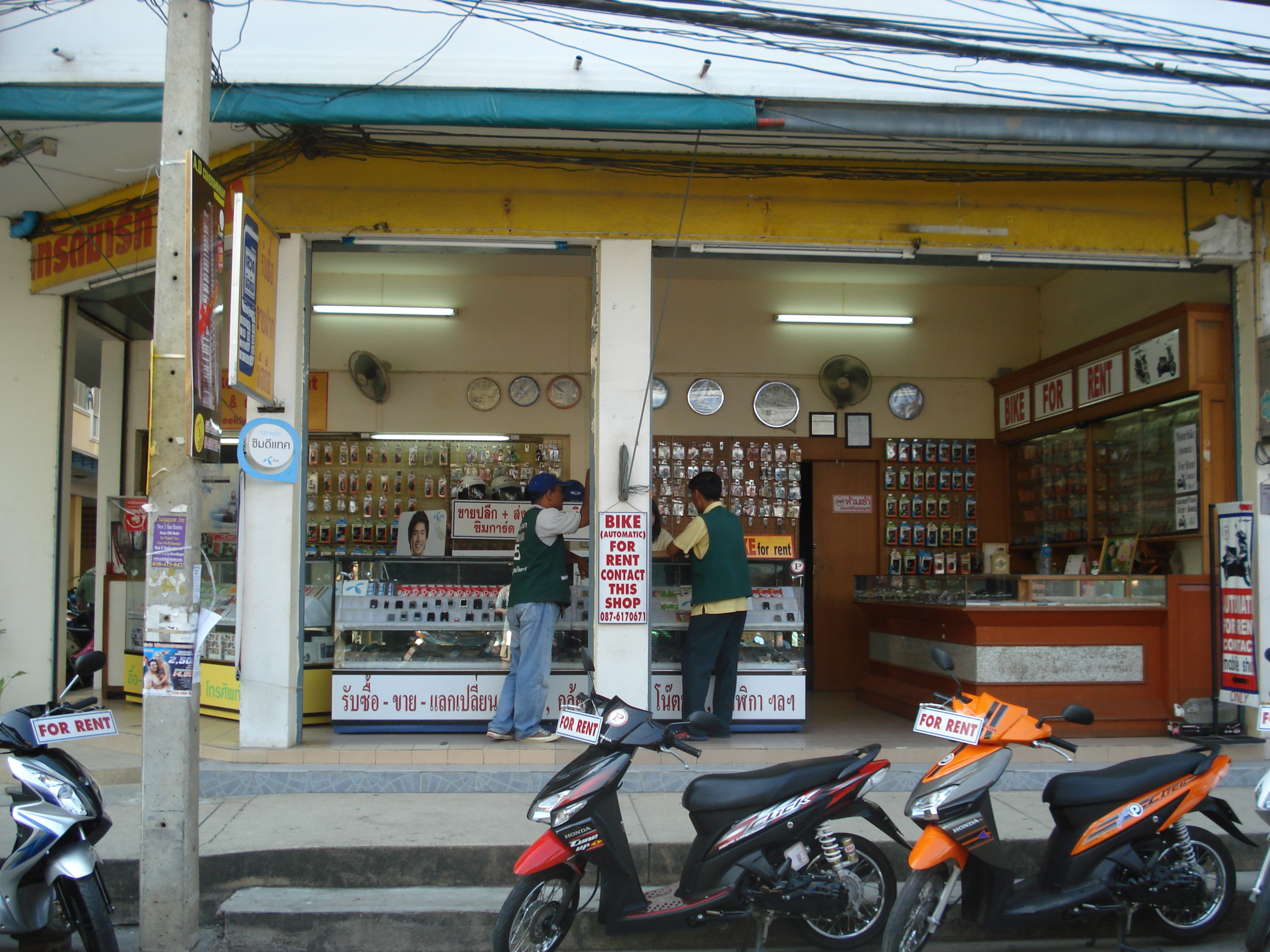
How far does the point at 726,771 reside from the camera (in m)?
6.33

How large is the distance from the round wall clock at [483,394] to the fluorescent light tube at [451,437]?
273mm

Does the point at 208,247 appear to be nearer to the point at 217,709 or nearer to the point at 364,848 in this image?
the point at 364,848

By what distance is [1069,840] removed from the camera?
4.21 meters

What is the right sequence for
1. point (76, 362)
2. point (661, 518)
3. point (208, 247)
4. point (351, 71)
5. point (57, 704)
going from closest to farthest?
point (57, 704) < point (208, 247) < point (351, 71) < point (661, 518) < point (76, 362)

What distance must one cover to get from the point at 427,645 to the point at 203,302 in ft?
10.6

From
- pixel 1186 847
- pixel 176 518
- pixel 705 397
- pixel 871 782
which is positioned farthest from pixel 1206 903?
pixel 705 397

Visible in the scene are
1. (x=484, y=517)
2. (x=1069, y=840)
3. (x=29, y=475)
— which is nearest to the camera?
(x=1069, y=840)

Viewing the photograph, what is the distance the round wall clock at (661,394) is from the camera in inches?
384

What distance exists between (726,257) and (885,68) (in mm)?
1634

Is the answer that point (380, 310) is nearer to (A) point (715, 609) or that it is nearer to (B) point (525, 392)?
(B) point (525, 392)

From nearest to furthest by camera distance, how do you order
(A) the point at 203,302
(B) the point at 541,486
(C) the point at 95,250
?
(A) the point at 203,302, (B) the point at 541,486, (C) the point at 95,250

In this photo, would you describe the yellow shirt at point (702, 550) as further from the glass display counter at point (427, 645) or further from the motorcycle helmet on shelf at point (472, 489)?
the motorcycle helmet on shelf at point (472, 489)

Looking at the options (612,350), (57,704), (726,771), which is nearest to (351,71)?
(612,350)

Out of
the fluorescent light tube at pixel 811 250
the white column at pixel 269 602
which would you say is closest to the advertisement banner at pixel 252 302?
the white column at pixel 269 602
